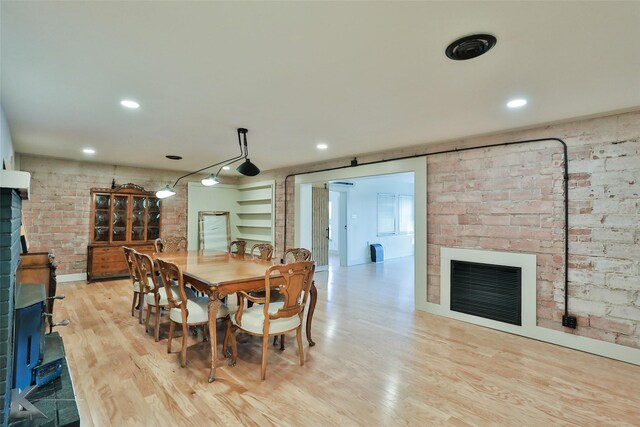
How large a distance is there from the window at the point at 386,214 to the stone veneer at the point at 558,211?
15.7 ft

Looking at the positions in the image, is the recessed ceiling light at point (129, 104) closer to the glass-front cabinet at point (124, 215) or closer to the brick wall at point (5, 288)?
the brick wall at point (5, 288)

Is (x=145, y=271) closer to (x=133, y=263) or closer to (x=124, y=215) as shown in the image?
(x=133, y=263)

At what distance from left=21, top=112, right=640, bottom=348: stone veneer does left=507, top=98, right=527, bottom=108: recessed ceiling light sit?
873mm

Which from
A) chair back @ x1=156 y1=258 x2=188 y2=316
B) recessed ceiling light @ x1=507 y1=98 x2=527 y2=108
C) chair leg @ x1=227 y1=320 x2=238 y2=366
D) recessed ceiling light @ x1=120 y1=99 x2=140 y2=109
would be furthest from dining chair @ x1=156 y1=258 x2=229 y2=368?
recessed ceiling light @ x1=507 y1=98 x2=527 y2=108

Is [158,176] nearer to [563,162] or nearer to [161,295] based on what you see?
A: [161,295]

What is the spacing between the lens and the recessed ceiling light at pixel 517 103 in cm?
267

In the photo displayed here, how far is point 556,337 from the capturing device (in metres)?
3.25

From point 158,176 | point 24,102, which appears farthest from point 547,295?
point 158,176

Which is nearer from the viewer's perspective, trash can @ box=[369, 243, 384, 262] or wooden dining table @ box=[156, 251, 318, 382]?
wooden dining table @ box=[156, 251, 318, 382]

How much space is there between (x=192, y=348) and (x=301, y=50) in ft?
9.17

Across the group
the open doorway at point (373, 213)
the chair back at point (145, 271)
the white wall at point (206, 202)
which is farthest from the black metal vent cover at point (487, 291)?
the white wall at point (206, 202)

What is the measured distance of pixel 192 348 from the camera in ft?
9.87

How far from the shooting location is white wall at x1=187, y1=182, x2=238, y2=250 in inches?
286

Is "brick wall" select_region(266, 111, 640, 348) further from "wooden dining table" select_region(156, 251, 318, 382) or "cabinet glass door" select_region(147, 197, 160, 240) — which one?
"cabinet glass door" select_region(147, 197, 160, 240)
